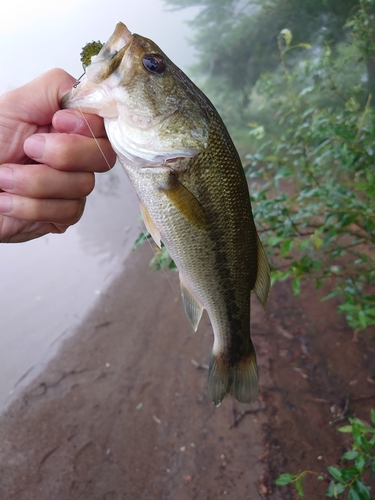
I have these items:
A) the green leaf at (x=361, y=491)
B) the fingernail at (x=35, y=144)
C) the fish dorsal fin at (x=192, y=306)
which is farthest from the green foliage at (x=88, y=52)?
the green leaf at (x=361, y=491)

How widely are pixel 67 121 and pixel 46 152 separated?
0.11 meters

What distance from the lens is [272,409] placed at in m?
2.57

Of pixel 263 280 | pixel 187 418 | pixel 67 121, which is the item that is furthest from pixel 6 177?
pixel 187 418

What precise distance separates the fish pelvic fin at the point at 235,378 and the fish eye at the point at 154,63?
3.45 ft

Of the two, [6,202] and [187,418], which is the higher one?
[6,202]

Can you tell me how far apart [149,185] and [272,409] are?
220 cm

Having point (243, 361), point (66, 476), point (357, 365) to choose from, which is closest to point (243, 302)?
point (243, 361)

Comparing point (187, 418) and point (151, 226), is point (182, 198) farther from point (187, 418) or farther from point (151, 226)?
point (187, 418)

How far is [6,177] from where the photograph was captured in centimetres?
105

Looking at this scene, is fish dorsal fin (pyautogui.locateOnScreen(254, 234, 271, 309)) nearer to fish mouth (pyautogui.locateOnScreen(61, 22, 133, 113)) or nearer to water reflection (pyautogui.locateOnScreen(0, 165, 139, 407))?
fish mouth (pyautogui.locateOnScreen(61, 22, 133, 113))

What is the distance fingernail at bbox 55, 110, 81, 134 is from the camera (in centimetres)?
99

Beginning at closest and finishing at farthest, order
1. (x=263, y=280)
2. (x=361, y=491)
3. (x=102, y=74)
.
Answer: (x=102, y=74) < (x=361, y=491) < (x=263, y=280)

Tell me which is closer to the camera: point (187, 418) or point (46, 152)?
point (46, 152)

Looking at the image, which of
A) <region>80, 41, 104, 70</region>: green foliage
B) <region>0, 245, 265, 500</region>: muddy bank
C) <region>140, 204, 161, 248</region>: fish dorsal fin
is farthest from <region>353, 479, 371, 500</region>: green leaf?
<region>80, 41, 104, 70</region>: green foliage
